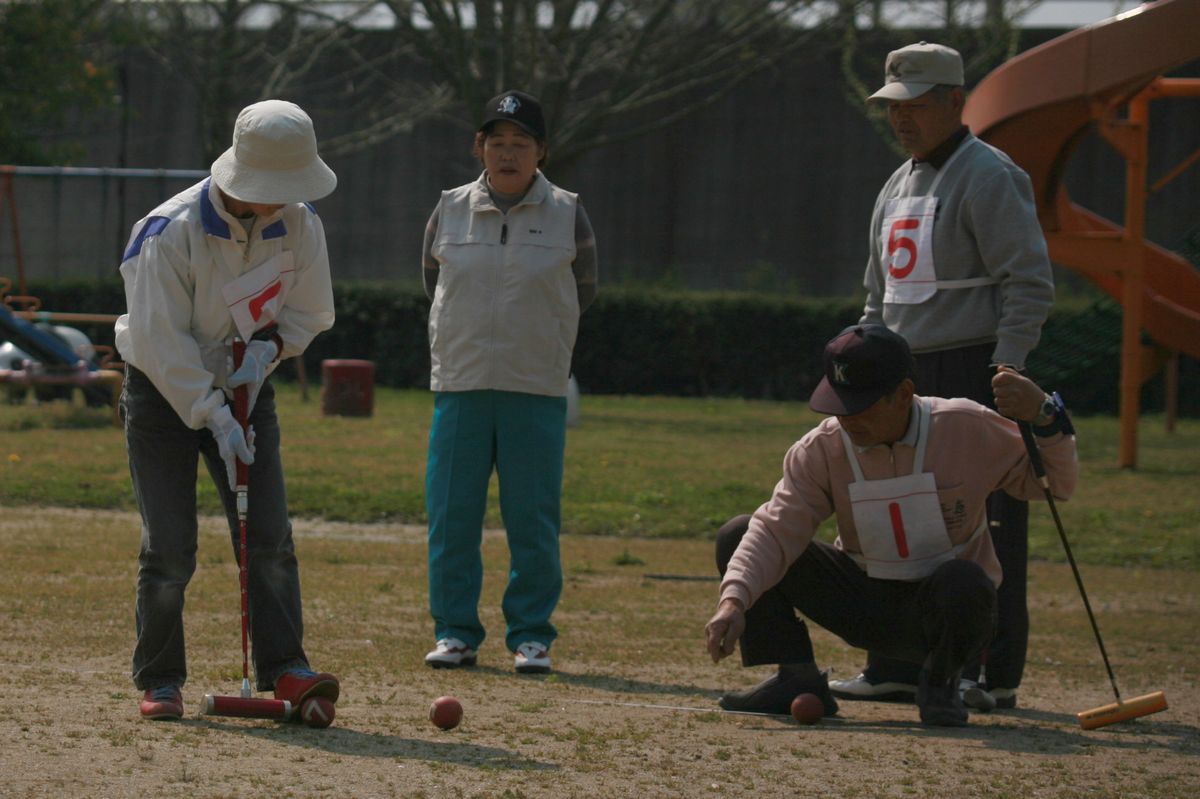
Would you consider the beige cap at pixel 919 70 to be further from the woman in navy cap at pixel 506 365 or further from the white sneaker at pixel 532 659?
the white sneaker at pixel 532 659

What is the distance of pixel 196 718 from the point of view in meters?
5.03

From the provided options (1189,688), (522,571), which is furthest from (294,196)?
(1189,688)

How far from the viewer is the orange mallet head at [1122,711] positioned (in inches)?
213

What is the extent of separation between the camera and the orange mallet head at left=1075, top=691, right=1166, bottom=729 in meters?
5.41

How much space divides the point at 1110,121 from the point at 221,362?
1106 centimetres

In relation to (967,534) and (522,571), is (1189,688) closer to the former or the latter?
(967,534)

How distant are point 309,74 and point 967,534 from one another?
76.1 ft

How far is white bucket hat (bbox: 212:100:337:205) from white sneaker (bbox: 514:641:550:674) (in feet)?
6.91

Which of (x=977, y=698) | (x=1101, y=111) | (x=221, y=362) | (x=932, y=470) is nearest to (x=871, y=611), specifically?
(x=932, y=470)

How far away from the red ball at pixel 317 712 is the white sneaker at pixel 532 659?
1.44 meters

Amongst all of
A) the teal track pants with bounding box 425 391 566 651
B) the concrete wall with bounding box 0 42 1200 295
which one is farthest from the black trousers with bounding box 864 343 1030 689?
the concrete wall with bounding box 0 42 1200 295

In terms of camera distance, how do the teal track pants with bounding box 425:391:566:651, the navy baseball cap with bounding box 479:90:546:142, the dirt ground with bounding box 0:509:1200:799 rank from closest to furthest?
the dirt ground with bounding box 0:509:1200:799, the navy baseball cap with bounding box 479:90:546:142, the teal track pants with bounding box 425:391:566:651

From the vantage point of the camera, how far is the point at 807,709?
5.41m

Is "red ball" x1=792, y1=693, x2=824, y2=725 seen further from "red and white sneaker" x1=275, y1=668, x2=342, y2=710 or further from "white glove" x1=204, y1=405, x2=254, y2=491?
"white glove" x1=204, y1=405, x2=254, y2=491
